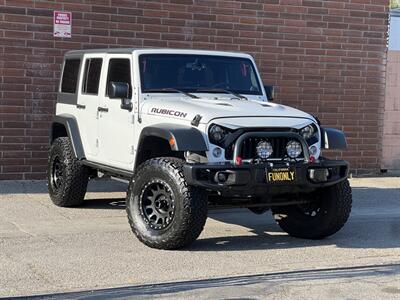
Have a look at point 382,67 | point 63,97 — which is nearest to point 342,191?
point 63,97

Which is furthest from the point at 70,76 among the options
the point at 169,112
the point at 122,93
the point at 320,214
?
the point at 320,214

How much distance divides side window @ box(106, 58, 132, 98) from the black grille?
5.31ft

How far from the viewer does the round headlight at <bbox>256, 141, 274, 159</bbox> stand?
692 cm

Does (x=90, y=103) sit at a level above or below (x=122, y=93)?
below

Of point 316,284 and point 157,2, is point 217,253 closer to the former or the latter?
point 316,284

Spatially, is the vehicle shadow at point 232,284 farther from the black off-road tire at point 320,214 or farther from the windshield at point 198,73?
the windshield at point 198,73

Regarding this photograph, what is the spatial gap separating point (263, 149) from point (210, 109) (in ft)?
2.25

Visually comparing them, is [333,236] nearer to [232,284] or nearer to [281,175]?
[281,175]

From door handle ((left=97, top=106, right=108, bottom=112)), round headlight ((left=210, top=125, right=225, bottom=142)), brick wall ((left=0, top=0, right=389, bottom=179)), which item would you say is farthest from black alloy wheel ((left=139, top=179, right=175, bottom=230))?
brick wall ((left=0, top=0, right=389, bottom=179))

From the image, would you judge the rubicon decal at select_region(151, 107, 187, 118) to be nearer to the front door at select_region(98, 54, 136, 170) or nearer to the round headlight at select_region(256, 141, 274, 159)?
the front door at select_region(98, 54, 136, 170)

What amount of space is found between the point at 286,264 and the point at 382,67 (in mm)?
8225

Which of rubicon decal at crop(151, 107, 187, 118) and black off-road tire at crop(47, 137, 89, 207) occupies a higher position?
rubicon decal at crop(151, 107, 187, 118)

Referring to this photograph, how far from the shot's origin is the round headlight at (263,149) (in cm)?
692

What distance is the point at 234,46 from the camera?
41.5ft
